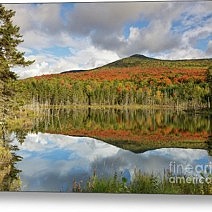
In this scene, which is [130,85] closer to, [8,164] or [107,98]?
[107,98]

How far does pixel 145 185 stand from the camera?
4559 millimetres

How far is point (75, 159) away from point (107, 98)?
2.24ft

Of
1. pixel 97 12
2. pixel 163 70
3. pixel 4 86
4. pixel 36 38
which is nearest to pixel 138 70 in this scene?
pixel 163 70

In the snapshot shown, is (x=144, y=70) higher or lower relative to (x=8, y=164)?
higher

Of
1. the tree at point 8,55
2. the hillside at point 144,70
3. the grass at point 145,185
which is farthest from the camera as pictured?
the tree at point 8,55

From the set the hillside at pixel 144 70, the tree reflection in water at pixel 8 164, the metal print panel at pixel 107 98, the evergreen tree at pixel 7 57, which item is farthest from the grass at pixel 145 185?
the evergreen tree at pixel 7 57

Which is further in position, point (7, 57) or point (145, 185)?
point (7, 57)

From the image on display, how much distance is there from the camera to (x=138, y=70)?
15.6 feet

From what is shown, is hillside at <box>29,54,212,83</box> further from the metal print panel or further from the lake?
the lake

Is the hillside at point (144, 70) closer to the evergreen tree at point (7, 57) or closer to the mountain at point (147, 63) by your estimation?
the mountain at point (147, 63)

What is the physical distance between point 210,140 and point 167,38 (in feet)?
3.46

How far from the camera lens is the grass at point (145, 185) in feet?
14.8

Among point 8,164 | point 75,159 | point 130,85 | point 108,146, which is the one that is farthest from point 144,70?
point 8,164

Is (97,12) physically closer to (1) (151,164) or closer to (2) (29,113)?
(2) (29,113)
